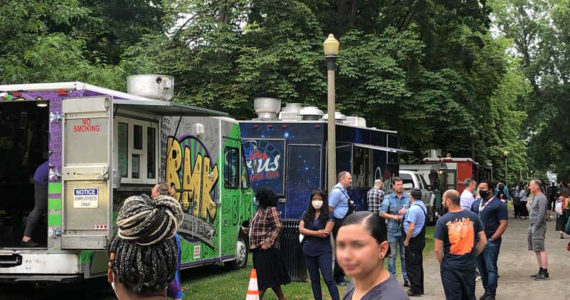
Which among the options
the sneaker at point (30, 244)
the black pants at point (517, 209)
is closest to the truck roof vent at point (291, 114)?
the sneaker at point (30, 244)

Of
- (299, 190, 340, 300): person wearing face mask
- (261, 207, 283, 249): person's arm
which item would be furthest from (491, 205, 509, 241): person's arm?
(261, 207, 283, 249): person's arm

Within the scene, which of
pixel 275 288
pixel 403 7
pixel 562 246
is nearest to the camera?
pixel 275 288

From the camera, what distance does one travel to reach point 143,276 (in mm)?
3273

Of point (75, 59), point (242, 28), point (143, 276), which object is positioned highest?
point (242, 28)

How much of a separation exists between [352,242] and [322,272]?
21.1 ft

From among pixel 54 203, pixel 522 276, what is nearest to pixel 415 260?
pixel 522 276

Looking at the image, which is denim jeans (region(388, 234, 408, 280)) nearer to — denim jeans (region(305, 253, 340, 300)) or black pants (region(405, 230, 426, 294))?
black pants (region(405, 230, 426, 294))

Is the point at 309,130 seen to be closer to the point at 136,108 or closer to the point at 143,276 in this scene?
the point at 136,108

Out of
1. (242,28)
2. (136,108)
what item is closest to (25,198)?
(136,108)

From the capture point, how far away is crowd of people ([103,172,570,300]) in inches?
131

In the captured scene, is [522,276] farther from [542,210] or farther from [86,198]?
[86,198]

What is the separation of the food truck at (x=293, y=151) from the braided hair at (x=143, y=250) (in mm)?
12512

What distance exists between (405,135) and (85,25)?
1252 cm

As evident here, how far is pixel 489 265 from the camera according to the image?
10.8m
